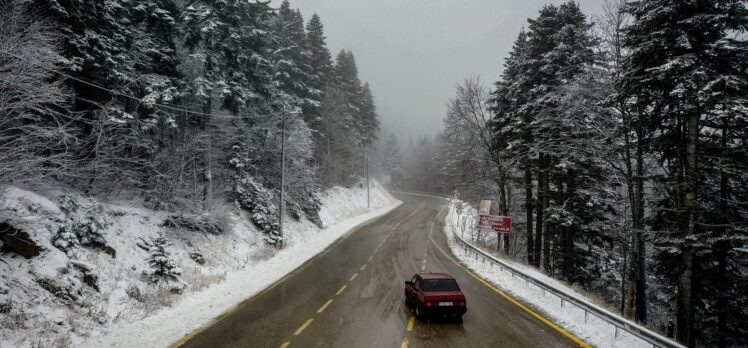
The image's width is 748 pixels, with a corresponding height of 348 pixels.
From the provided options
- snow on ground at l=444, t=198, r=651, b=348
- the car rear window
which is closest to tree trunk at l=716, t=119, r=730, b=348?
snow on ground at l=444, t=198, r=651, b=348

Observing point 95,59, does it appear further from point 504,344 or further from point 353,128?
point 353,128

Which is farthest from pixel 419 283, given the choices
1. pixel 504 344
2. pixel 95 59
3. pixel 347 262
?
pixel 95 59

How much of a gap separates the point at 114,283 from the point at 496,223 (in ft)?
60.8

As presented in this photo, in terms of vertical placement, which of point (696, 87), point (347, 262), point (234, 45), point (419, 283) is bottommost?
point (347, 262)

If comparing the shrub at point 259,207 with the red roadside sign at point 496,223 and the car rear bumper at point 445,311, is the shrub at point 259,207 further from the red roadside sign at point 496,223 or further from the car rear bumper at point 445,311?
the car rear bumper at point 445,311

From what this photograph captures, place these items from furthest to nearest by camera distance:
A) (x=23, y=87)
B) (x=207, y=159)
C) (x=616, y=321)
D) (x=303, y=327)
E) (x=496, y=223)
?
(x=496, y=223), (x=207, y=159), (x=303, y=327), (x=23, y=87), (x=616, y=321)

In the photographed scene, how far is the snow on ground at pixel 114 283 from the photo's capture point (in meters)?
8.25

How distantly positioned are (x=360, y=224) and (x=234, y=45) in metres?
22.4

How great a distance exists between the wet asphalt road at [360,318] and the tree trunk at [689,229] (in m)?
4.83

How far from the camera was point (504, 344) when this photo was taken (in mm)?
8820

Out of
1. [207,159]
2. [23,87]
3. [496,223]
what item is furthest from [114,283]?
[496,223]

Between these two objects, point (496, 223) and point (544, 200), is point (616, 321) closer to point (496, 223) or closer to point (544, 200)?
point (544, 200)

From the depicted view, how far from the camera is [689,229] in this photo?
1059 centimetres

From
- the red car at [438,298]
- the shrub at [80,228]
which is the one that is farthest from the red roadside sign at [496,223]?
the shrub at [80,228]
